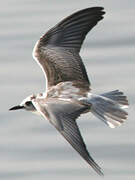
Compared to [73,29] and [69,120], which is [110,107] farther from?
[69,120]

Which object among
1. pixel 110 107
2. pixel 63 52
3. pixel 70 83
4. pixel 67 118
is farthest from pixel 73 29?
pixel 67 118

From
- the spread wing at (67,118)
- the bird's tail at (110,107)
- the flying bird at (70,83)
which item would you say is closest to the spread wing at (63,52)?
the flying bird at (70,83)

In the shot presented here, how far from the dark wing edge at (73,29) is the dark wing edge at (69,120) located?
1094 mm

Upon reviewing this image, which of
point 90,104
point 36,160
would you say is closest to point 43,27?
point 36,160

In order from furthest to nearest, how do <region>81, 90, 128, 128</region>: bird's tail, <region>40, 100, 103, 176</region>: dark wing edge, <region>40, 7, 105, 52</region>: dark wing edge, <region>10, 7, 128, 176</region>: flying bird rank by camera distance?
1. <region>40, 7, 105, 52</region>: dark wing edge
2. <region>81, 90, 128, 128</region>: bird's tail
3. <region>10, 7, 128, 176</region>: flying bird
4. <region>40, 100, 103, 176</region>: dark wing edge

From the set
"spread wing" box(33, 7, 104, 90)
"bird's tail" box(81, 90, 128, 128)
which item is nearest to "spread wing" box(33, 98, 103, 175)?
"bird's tail" box(81, 90, 128, 128)

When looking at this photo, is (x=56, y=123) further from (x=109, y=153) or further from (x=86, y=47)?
(x=86, y=47)

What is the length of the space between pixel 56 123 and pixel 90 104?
0.87 meters

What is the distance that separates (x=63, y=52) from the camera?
11.1 meters

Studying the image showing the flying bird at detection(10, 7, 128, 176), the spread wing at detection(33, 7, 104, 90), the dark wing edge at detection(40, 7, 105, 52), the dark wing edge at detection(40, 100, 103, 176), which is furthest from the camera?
the spread wing at detection(33, 7, 104, 90)

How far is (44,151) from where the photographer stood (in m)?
11.7

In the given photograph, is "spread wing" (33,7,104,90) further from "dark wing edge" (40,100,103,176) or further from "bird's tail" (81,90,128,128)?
"dark wing edge" (40,100,103,176)

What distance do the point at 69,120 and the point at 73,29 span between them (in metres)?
1.68

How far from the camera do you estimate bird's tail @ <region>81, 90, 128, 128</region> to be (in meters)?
10.4
